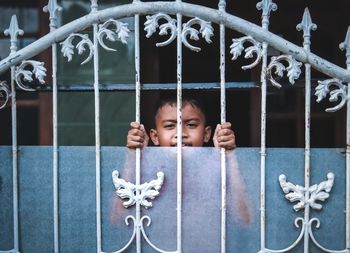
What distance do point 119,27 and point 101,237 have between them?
91 centimetres

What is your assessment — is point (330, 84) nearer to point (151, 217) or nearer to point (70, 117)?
point (151, 217)

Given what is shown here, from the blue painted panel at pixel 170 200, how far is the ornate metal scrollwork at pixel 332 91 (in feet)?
0.73

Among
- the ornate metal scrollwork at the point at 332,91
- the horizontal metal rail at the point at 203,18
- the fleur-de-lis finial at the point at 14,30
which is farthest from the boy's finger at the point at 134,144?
the ornate metal scrollwork at the point at 332,91

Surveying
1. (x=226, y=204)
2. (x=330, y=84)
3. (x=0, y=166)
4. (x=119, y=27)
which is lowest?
(x=226, y=204)

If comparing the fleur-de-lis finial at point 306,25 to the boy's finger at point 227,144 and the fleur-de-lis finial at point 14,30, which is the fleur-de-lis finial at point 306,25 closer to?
the boy's finger at point 227,144

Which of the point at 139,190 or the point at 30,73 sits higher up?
the point at 30,73

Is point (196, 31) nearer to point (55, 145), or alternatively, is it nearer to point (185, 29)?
point (185, 29)

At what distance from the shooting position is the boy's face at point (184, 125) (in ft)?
8.82

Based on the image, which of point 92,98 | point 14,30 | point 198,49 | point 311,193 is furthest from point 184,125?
point 92,98

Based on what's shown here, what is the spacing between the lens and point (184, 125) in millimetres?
2727

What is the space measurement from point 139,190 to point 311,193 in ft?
2.37

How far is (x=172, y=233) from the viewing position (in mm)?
2078

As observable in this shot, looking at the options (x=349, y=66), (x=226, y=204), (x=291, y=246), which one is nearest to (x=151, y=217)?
(x=226, y=204)

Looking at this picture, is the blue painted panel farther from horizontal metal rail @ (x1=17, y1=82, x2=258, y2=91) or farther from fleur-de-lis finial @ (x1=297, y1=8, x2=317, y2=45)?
fleur-de-lis finial @ (x1=297, y1=8, x2=317, y2=45)
